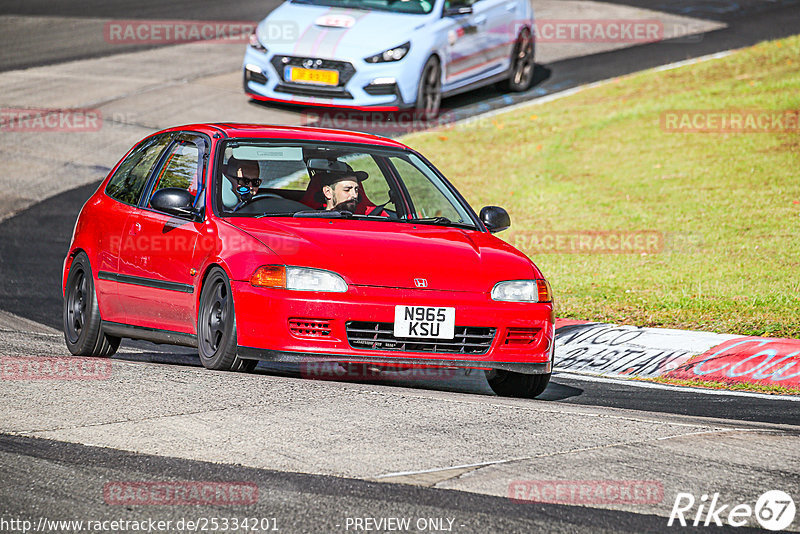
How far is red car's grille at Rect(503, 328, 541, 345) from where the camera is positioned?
24.6 feet

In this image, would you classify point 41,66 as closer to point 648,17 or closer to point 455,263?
point 648,17

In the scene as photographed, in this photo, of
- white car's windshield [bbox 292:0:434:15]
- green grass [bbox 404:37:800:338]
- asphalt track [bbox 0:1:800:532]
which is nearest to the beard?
asphalt track [bbox 0:1:800:532]

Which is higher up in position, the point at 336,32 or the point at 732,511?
the point at 336,32

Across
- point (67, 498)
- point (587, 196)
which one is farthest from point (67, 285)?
point (587, 196)

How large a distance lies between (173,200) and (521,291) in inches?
84.4

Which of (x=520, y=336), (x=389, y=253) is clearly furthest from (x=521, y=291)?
(x=389, y=253)

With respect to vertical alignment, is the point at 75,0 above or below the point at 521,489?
above

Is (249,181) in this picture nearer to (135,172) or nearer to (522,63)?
(135,172)

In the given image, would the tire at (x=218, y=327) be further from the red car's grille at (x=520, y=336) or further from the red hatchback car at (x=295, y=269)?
the red car's grille at (x=520, y=336)

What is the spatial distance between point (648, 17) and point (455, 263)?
2013 cm

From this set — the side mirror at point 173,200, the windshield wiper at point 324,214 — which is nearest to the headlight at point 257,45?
the windshield wiper at point 324,214

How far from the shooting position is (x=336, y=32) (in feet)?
57.5

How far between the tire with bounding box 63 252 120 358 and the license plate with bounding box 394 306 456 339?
257 centimetres

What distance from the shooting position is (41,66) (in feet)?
70.8
